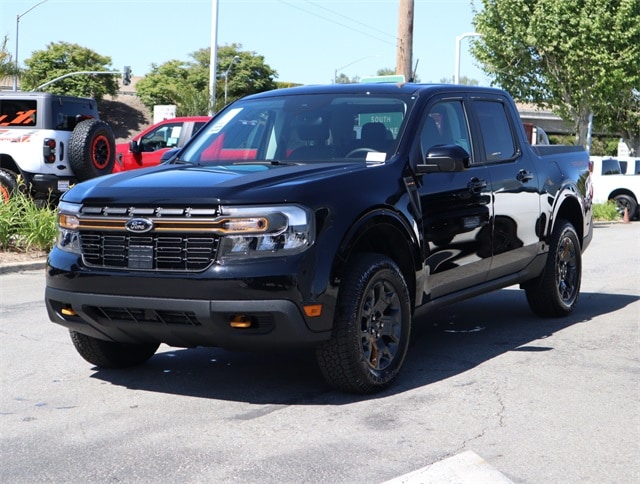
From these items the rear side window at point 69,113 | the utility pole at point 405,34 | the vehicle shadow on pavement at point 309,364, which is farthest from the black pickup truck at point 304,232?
the utility pole at point 405,34

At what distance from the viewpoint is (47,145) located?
15773mm

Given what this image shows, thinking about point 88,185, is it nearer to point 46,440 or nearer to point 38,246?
point 46,440

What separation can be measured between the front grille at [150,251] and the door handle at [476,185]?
223 cm

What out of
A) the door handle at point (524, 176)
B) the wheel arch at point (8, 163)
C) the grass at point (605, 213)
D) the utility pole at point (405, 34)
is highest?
the utility pole at point (405, 34)

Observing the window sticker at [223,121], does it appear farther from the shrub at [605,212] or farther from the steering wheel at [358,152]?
the shrub at [605,212]

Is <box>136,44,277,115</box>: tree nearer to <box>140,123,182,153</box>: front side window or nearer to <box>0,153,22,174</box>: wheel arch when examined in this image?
<box>140,123,182,153</box>: front side window

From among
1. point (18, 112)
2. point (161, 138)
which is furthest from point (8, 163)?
point (161, 138)

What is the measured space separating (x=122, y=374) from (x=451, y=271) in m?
2.21

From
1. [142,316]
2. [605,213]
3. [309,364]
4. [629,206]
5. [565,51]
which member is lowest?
[605,213]

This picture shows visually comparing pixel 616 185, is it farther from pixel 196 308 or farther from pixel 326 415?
pixel 196 308

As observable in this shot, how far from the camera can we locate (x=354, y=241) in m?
→ 5.69

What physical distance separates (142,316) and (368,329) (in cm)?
126

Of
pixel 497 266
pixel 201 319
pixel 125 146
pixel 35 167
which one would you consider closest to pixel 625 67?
pixel 125 146

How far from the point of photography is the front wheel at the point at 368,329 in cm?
559
